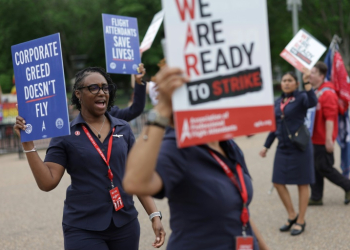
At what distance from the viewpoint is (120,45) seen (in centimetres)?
527

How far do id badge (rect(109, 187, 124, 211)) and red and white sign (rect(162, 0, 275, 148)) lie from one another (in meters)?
1.48

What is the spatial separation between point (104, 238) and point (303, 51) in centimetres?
336

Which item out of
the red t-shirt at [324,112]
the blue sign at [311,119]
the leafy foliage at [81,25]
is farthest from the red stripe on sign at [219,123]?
the leafy foliage at [81,25]

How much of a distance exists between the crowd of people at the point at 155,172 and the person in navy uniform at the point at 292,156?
1cm

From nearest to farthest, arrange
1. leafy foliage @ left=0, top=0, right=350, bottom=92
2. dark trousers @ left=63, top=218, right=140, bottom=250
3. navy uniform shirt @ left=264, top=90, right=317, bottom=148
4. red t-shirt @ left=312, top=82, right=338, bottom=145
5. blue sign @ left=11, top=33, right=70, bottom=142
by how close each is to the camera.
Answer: blue sign @ left=11, top=33, right=70, bottom=142 → dark trousers @ left=63, top=218, right=140, bottom=250 → navy uniform shirt @ left=264, top=90, right=317, bottom=148 → red t-shirt @ left=312, top=82, right=338, bottom=145 → leafy foliage @ left=0, top=0, right=350, bottom=92

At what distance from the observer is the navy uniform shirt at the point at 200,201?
221 centimetres

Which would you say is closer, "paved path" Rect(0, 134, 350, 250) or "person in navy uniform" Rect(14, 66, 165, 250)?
"person in navy uniform" Rect(14, 66, 165, 250)

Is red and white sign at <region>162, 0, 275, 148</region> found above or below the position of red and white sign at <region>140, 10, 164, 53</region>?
below

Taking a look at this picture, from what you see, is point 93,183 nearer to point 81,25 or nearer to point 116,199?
point 116,199

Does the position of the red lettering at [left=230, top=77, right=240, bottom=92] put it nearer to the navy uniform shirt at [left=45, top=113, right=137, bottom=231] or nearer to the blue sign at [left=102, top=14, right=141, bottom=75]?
the navy uniform shirt at [left=45, top=113, right=137, bottom=231]

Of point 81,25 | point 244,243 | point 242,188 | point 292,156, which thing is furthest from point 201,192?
point 81,25

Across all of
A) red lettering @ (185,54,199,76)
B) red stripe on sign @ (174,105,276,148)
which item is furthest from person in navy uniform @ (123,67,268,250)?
red lettering @ (185,54,199,76)

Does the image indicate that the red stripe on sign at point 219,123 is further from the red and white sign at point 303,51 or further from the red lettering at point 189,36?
the red and white sign at point 303,51

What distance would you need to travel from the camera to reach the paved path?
5.94 metres
